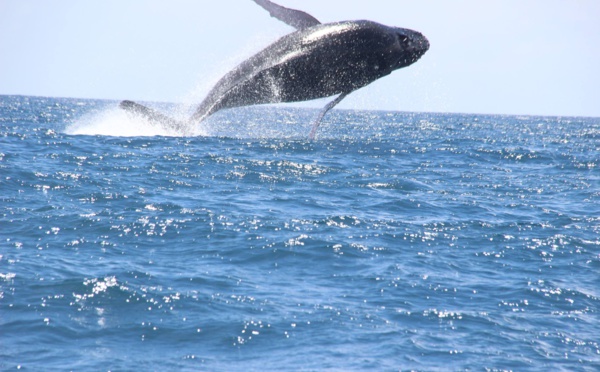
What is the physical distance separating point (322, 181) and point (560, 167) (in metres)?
13.0

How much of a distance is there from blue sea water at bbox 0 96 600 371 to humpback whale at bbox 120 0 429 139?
2.06 meters

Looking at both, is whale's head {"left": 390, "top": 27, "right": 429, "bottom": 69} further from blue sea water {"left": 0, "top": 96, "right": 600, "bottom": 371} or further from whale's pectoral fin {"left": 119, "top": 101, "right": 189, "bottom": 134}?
whale's pectoral fin {"left": 119, "top": 101, "right": 189, "bottom": 134}

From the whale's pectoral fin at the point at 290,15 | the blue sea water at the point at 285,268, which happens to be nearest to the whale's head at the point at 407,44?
the whale's pectoral fin at the point at 290,15

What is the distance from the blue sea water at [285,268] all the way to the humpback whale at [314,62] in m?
2.06

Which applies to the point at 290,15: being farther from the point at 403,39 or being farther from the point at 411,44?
the point at 411,44

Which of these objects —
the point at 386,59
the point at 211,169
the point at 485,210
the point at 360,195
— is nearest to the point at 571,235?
the point at 485,210

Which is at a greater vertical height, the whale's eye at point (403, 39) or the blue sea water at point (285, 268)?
the whale's eye at point (403, 39)

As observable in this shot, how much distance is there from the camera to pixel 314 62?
1683 cm

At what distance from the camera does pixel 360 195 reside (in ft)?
54.1

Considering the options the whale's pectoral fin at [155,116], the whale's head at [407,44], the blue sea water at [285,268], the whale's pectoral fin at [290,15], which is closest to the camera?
the blue sea water at [285,268]

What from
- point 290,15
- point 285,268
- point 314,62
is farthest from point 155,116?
point 285,268

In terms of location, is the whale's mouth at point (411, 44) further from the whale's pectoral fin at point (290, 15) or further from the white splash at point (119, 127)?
the white splash at point (119, 127)

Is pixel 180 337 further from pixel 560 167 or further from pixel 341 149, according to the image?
pixel 560 167

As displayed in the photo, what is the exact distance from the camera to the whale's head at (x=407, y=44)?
16.5m
